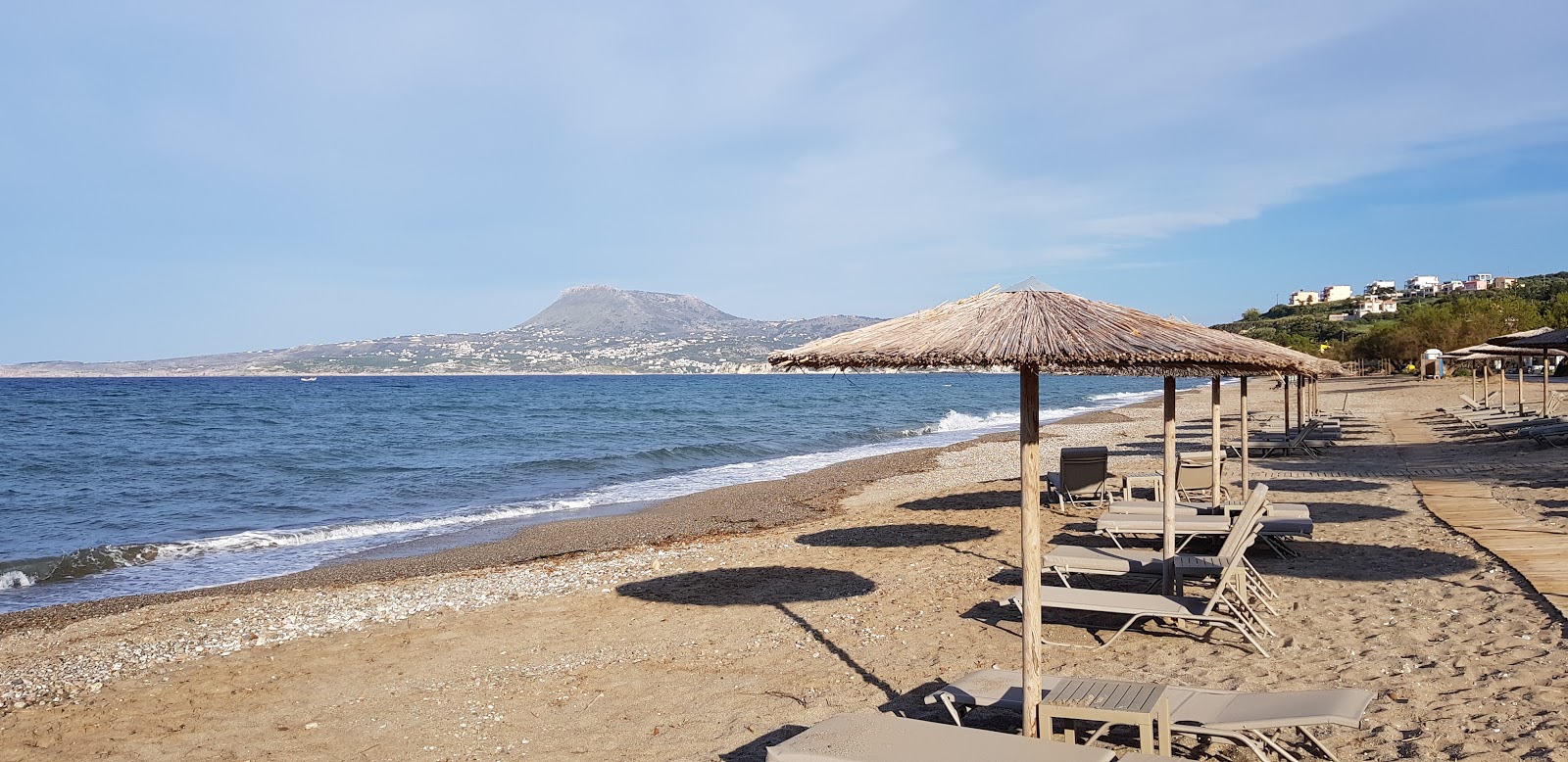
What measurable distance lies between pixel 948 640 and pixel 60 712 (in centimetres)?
577

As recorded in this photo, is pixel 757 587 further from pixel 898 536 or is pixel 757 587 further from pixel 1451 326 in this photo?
pixel 1451 326

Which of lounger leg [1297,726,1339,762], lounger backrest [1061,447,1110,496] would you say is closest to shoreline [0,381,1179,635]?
lounger backrest [1061,447,1110,496]

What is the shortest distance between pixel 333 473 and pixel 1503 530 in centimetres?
2371

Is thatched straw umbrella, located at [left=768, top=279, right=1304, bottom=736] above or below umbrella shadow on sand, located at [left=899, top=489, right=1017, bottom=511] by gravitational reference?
above

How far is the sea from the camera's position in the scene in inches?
531

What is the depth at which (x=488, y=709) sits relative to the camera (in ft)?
18.7

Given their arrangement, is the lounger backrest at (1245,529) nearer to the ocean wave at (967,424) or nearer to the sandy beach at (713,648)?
the sandy beach at (713,648)

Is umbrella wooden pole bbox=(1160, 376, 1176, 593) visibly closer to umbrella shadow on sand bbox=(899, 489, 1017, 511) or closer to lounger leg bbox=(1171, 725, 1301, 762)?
lounger leg bbox=(1171, 725, 1301, 762)

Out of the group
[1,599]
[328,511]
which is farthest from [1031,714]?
[328,511]

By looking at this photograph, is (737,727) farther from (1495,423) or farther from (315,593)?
(1495,423)

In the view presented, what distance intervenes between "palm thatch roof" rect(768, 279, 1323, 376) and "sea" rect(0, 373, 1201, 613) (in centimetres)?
219

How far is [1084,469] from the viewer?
11.8 metres

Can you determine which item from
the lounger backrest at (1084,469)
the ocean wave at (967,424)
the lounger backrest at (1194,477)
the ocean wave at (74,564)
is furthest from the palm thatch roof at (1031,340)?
the ocean wave at (967,424)

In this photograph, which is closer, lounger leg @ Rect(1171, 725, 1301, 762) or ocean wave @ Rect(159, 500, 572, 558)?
lounger leg @ Rect(1171, 725, 1301, 762)
